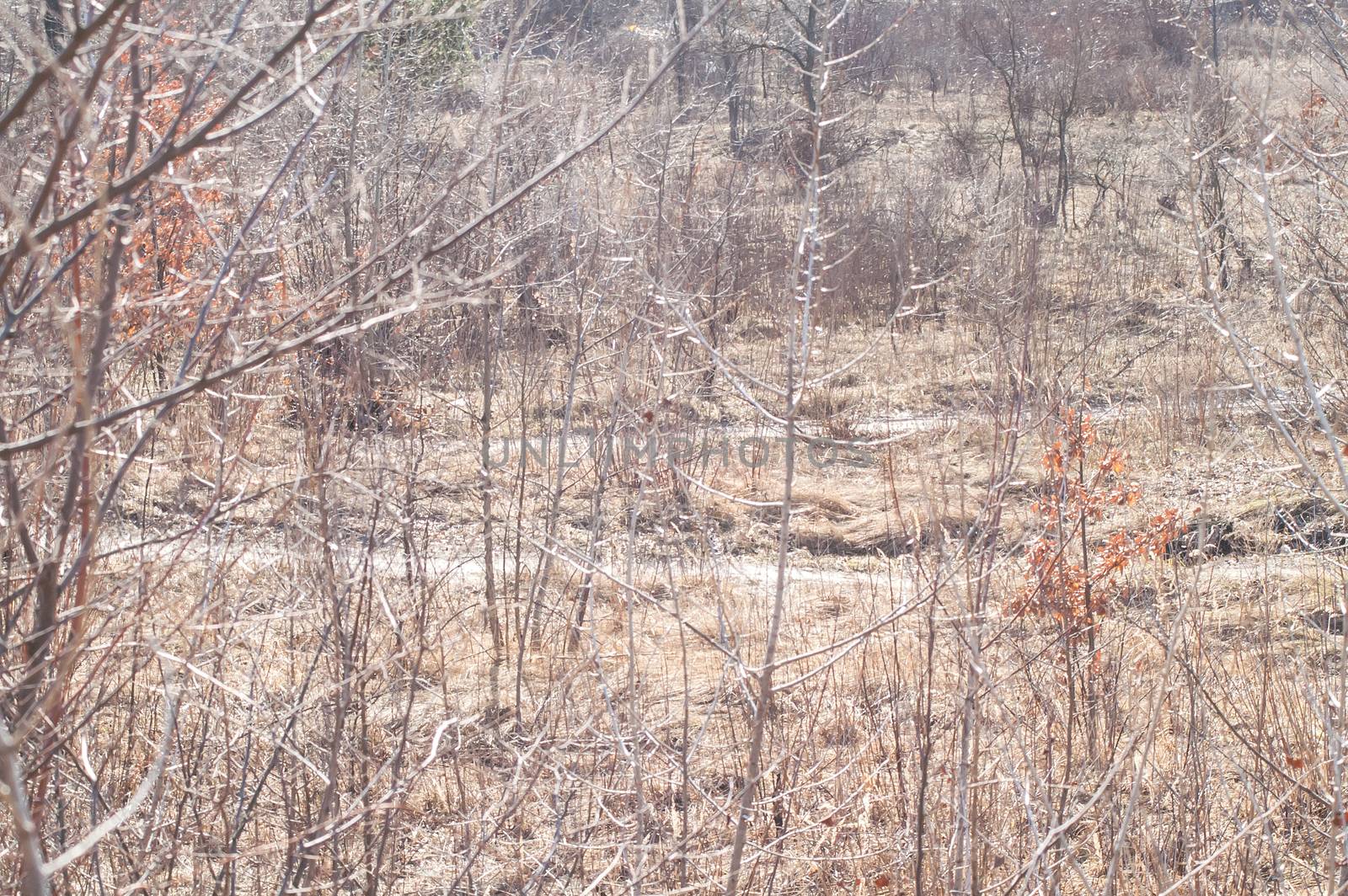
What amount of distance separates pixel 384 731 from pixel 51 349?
2422mm

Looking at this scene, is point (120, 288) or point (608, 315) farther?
point (608, 315)

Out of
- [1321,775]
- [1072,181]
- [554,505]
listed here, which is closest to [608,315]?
[554,505]

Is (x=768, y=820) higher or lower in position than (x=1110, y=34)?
lower

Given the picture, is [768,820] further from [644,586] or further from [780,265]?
[780,265]

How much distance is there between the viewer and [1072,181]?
721 inches

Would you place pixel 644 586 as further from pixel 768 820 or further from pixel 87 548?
pixel 87 548

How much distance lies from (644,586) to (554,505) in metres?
1.27

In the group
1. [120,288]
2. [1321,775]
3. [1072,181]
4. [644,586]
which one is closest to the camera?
[120,288]

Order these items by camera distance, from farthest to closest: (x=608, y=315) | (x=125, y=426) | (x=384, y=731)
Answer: (x=608, y=315) → (x=384, y=731) → (x=125, y=426)

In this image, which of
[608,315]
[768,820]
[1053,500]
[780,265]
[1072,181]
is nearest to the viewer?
[768,820]

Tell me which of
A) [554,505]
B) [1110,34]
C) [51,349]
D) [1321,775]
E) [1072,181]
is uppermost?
[1110,34]

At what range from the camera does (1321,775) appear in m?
3.50

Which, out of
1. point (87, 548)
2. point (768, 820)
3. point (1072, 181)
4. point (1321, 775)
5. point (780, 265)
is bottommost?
point (768, 820)

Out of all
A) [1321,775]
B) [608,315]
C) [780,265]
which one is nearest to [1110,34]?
[780,265]
